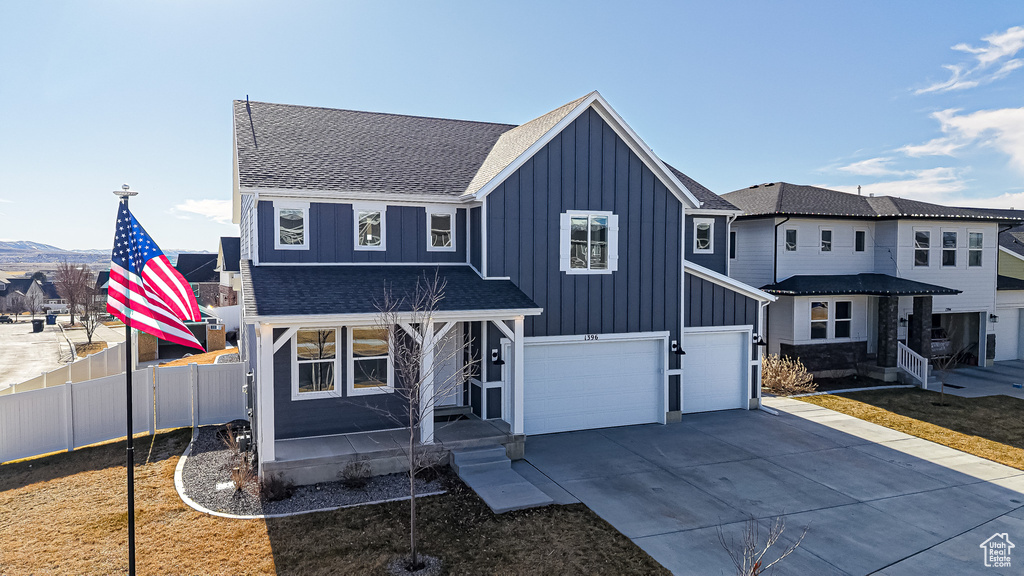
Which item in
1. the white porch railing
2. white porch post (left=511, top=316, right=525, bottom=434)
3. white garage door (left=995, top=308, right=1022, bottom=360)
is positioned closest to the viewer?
white porch post (left=511, top=316, right=525, bottom=434)

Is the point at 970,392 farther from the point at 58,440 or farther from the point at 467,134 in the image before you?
the point at 58,440

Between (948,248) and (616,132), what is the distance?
55.9 feet

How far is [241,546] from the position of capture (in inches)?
324

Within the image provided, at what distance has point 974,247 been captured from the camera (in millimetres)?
23812

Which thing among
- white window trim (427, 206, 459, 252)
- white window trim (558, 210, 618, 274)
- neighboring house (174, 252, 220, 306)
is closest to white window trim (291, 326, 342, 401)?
white window trim (427, 206, 459, 252)

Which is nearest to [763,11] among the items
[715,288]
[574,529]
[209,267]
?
[715,288]

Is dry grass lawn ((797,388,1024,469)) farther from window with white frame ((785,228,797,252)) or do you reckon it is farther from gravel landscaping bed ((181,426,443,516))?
gravel landscaping bed ((181,426,443,516))

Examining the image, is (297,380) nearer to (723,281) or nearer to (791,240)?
(723,281)

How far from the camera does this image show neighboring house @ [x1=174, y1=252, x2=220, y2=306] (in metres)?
57.1

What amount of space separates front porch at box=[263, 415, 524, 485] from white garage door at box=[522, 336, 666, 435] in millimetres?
1354

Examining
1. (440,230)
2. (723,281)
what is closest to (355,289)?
(440,230)

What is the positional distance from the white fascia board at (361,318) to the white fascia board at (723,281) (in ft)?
17.5

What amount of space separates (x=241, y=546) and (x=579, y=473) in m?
5.88

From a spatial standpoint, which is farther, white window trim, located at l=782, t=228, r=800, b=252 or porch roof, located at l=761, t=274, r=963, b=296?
white window trim, located at l=782, t=228, r=800, b=252
